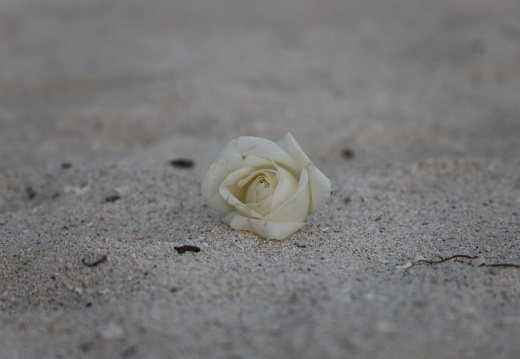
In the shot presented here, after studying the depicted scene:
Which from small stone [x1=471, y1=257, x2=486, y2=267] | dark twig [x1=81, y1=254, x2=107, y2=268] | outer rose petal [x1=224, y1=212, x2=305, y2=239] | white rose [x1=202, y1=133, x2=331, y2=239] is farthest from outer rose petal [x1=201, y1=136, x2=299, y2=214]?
small stone [x1=471, y1=257, x2=486, y2=267]

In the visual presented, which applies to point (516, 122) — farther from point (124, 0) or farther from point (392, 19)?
point (124, 0)

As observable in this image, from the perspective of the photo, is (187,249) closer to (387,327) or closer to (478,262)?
(387,327)

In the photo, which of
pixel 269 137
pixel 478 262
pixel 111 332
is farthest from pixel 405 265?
pixel 269 137

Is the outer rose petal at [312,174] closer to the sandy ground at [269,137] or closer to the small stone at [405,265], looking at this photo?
the sandy ground at [269,137]

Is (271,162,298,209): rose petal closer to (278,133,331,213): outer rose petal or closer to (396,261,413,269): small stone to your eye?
(278,133,331,213): outer rose petal

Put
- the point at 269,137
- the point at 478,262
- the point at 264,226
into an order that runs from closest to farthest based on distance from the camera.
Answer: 1. the point at 478,262
2. the point at 264,226
3. the point at 269,137
